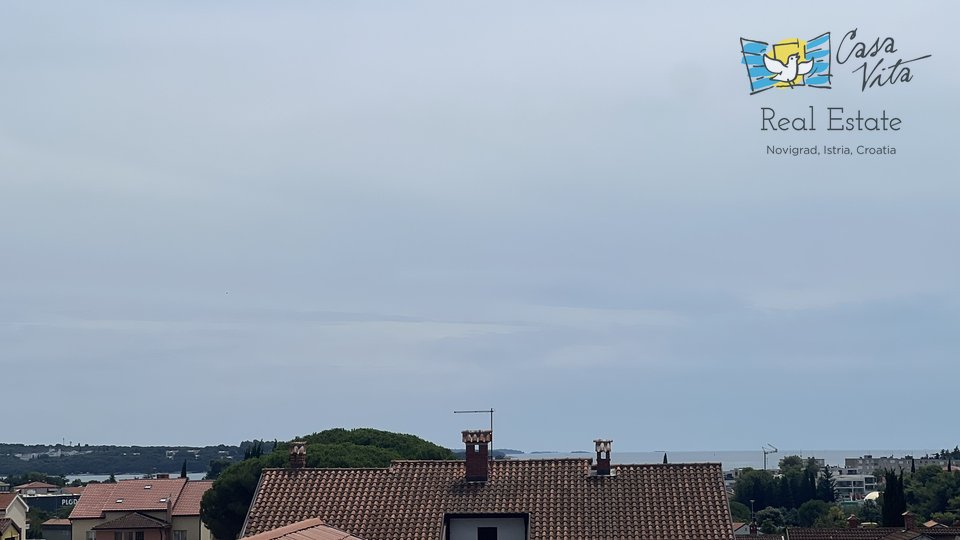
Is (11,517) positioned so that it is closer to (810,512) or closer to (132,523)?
(132,523)

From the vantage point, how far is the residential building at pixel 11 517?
8886cm

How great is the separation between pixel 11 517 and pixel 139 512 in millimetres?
8785

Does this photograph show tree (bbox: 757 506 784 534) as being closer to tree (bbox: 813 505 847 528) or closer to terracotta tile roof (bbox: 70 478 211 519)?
tree (bbox: 813 505 847 528)

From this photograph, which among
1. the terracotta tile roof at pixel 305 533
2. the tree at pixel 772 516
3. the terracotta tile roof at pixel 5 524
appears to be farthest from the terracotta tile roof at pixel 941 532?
the tree at pixel 772 516

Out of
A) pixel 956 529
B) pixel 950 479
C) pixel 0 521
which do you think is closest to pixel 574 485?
pixel 956 529

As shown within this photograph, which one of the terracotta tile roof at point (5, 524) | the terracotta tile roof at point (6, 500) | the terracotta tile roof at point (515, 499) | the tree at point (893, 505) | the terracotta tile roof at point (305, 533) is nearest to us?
the terracotta tile roof at point (305, 533)

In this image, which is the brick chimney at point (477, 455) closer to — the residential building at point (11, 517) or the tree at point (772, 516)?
the residential building at point (11, 517)

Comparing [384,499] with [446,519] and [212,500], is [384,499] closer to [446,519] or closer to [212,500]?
[446,519]

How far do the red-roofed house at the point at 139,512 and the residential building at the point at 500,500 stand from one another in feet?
174

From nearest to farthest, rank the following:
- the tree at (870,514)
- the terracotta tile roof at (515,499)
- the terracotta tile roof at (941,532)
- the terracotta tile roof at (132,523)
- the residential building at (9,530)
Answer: the terracotta tile roof at (515,499), the terracotta tile roof at (941,532), the residential building at (9,530), the terracotta tile roof at (132,523), the tree at (870,514)

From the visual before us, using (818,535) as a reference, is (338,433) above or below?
above

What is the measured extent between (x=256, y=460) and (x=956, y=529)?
43.7m

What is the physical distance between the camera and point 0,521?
290ft

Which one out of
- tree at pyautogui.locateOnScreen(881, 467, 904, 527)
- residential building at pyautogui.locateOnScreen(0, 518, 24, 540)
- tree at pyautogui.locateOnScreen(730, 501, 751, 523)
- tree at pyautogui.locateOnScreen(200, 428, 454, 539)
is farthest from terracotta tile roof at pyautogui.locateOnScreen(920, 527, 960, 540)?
tree at pyautogui.locateOnScreen(730, 501, 751, 523)
